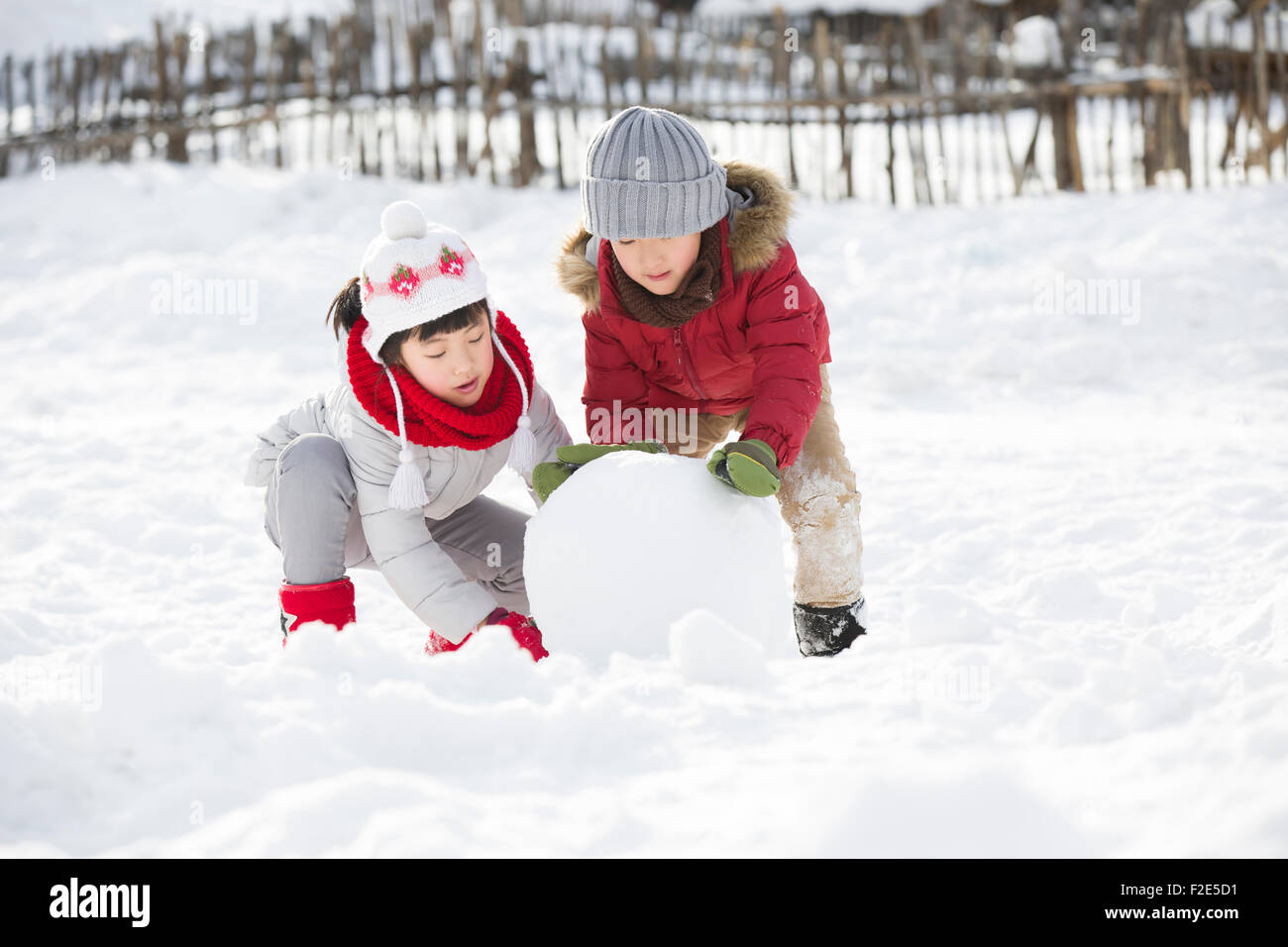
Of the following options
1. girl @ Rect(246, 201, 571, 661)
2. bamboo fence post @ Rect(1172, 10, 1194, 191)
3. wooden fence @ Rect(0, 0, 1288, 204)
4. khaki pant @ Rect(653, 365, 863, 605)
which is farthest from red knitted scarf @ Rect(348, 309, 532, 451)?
bamboo fence post @ Rect(1172, 10, 1194, 191)

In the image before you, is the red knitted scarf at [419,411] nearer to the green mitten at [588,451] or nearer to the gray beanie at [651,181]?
the green mitten at [588,451]

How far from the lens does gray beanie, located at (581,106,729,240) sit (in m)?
2.34

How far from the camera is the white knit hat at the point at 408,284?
7.45 feet

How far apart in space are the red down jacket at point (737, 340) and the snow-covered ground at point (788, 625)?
1.87ft

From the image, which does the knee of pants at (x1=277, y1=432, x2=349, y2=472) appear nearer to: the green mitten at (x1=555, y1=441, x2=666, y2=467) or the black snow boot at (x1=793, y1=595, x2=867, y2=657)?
the green mitten at (x1=555, y1=441, x2=666, y2=467)

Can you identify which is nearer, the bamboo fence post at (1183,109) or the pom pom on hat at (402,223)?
the pom pom on hat at (402,223)

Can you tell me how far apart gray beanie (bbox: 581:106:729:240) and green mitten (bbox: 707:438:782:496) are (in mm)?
573

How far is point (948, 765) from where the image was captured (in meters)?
1.36

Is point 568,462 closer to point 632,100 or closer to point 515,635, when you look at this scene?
point 515,635

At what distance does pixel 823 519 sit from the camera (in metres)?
2.44

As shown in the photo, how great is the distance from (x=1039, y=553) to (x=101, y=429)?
3.81 m

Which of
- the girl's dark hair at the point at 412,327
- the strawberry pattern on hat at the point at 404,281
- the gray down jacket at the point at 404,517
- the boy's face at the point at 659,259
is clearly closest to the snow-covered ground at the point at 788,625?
the gray down jacket at the point at 404,517
